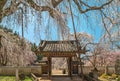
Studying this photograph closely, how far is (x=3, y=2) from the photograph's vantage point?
3.60 m

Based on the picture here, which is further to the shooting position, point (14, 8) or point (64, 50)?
point (64, 50)

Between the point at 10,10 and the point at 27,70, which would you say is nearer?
the point at 10,10

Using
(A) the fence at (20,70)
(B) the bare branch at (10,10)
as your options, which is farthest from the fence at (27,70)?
(B) the bare branch at (10,10)

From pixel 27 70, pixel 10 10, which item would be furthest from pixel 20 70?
pixel 10 10

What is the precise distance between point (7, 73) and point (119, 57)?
9600 millimetres

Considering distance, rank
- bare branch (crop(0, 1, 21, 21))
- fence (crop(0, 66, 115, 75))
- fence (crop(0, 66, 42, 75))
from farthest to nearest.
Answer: fence (crop(0, 66, 42, 75)) → fence (crop(0, 66, 115, 75)) → bare branch (crop(0, 1, 21, 21))

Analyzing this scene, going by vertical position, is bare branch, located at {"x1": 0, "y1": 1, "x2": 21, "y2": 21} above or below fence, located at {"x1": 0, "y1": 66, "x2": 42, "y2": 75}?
above

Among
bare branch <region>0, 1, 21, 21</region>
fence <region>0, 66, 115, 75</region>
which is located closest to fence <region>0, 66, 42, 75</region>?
fence <region>0, 66, 115, 75</region>

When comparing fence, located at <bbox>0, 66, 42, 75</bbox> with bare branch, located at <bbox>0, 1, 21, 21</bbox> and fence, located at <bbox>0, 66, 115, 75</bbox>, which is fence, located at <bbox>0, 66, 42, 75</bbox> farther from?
bare branch, located at <bbox>0, 1, 21, 21</bbox>

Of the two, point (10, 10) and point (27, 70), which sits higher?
point (10, 10)

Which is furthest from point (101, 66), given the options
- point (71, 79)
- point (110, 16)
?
point (110, 16)

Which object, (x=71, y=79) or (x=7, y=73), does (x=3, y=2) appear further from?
(x=7, y=73)

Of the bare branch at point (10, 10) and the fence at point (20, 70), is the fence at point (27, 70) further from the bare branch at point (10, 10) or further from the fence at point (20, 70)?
the bare branch at point (10, 10)

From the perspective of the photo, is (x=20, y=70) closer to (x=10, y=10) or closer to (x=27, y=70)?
(x=27, y=70)
